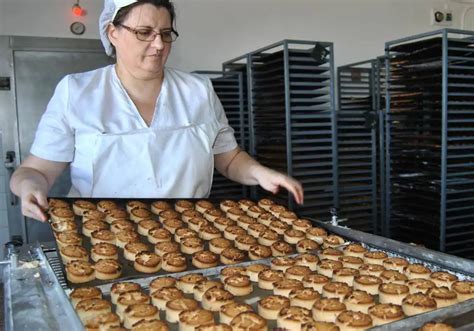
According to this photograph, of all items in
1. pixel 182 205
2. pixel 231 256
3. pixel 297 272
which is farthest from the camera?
pixel 182 205

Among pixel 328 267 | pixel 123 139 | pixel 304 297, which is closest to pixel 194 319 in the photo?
pixel 304 297

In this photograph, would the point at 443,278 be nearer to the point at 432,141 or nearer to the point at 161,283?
the point at 161,283

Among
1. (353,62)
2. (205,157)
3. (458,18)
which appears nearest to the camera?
(205,157)

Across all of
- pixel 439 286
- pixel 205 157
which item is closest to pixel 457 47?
pixel 205 157

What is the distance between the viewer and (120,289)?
129cm

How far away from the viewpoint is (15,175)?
1743 millimetres

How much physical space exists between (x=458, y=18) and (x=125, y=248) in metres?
6.06

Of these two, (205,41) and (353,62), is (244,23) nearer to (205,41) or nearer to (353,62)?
(205,41)

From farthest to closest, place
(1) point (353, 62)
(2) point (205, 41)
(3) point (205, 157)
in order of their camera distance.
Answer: (1) point (353, 62) < (2) point (205, 41) < (3) point (205, 157)

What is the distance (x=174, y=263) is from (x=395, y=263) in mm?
693

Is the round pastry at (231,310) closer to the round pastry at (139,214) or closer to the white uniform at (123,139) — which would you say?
the round pastry at (139,214)

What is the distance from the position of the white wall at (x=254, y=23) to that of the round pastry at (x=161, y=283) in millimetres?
3367

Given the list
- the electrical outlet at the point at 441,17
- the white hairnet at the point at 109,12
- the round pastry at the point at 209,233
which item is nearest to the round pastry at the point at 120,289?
the round pastry at the point at 209,233

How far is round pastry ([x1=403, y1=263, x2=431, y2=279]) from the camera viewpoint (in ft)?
4.60
